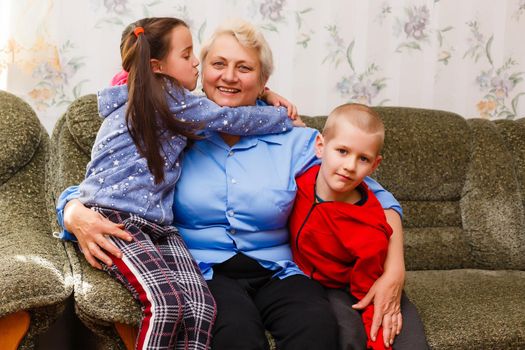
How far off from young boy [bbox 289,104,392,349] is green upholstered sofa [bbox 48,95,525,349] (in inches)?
14.4

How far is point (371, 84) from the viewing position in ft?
8.64

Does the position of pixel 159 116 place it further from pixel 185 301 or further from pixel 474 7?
pixel 474 7

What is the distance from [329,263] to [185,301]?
16.8 inches

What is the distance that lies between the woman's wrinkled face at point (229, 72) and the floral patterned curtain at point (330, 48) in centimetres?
56

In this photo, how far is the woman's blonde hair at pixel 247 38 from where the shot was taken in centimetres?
190

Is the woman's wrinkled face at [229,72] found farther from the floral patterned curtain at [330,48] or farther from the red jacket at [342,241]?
the floral patterned curtain at [330,48]

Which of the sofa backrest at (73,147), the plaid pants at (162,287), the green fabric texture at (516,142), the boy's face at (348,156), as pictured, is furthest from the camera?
the green fabric texture at (516,142)

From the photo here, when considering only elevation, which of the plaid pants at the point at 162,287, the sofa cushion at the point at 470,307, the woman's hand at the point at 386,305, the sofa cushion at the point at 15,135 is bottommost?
the sofa cushion at the point at 470,307

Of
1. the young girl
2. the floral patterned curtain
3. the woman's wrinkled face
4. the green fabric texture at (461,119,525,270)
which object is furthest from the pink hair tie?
the green fabric texture at (461,119,525,270)

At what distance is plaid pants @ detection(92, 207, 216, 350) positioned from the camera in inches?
58.5

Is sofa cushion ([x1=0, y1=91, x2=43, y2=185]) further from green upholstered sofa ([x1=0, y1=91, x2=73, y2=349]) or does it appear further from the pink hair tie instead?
the pink hair tie

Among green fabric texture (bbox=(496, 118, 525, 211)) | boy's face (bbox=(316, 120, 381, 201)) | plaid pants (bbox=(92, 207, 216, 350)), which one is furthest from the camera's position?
green fabric texture (bbox=(496, 118, 525, 211))

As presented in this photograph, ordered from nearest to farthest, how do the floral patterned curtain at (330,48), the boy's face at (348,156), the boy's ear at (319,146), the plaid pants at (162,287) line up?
1. the plaid pants at (162,287)
2. the boy's face at (348,156)
3. the boy's ear at (319,146)
4. the floral patterned curtain at (330,48)

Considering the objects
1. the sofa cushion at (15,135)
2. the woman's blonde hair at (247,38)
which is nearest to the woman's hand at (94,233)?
the sofa cushion at (15,135)
